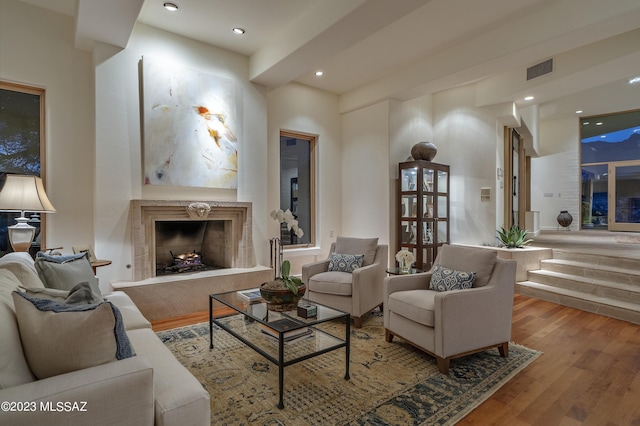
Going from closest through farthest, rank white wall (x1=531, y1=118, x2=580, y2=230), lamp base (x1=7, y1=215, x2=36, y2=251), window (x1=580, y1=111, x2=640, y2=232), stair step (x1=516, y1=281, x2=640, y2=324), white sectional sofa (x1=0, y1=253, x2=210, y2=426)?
white sectional sofa (x1=0, y1=253, x2=210, y2=426)
lamp base (x1=7, y1=215, x2=36, y2=251)
stair step (x1=516, y1=281, x2=640, y2=324)
window (x1=580, y1=111, x2=640, y2=232)
white wall (x1=531, y1=118, x2=580, y2=230)

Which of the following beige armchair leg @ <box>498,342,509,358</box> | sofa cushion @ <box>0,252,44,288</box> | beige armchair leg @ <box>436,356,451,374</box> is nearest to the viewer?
sofa cushion @ <box>0,252,44,288</box>

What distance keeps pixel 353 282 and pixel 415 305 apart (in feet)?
2.88

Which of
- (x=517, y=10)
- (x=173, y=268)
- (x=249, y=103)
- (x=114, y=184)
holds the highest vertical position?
(x=517, y=10)

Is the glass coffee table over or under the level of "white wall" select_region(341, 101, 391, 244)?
under

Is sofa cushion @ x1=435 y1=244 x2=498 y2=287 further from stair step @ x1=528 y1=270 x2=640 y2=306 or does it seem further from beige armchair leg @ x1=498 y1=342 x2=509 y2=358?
stair step @ x1=528 y1=270 x2=640 y2=306

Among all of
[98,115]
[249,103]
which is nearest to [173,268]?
[98,115]

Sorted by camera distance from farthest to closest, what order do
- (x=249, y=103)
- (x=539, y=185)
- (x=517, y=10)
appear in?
(x=539, y=185) → (x=249, y=103) → (x=517, y=10)

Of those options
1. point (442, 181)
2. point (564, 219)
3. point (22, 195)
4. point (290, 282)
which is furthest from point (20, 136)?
point (564, 219)

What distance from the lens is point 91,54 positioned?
12.8 ft

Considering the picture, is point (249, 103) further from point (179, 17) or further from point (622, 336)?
point (622, 336)

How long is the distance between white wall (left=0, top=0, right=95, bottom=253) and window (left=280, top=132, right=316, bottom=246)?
8.86ft

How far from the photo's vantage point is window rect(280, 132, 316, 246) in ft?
18.5

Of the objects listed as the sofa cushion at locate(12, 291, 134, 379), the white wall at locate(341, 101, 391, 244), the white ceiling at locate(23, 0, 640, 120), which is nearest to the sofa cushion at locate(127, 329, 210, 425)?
the sofa cushion at locate(12, 291, 134, 379)

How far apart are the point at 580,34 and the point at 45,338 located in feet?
15.9
